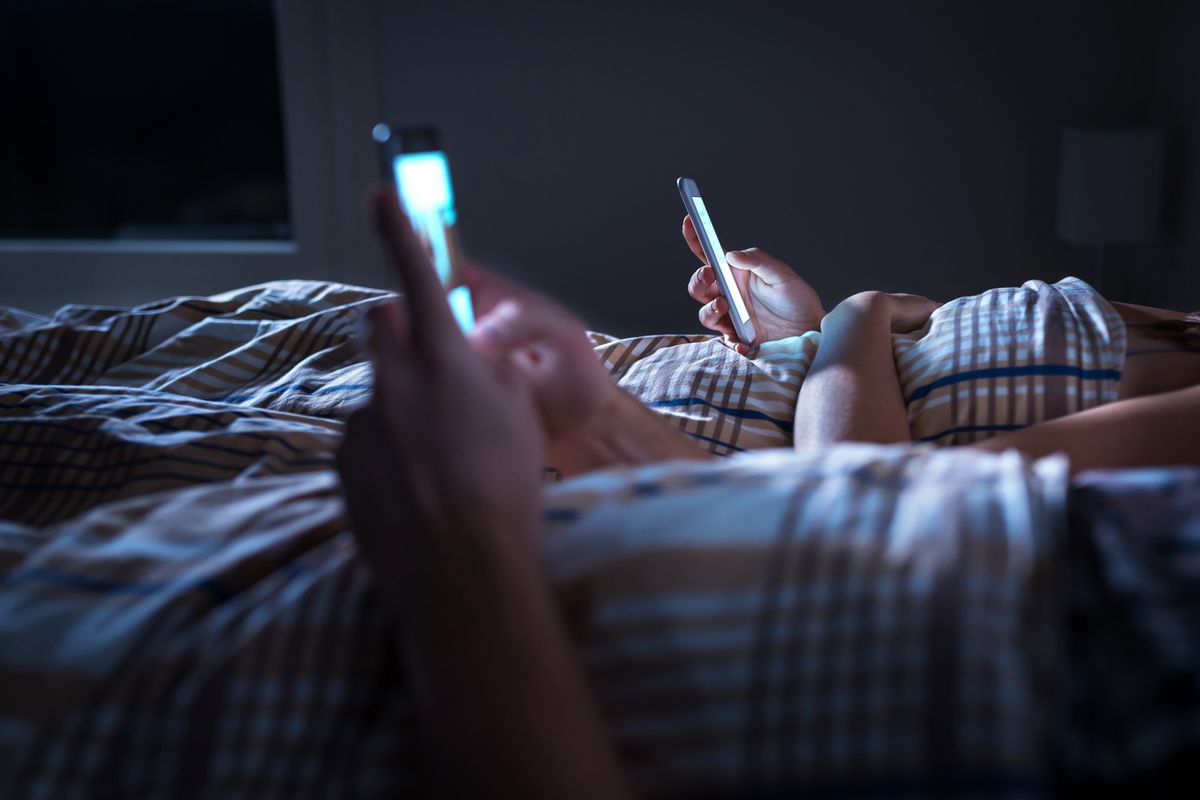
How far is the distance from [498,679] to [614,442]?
1.14ft

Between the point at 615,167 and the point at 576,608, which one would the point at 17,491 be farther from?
the point at 615,167

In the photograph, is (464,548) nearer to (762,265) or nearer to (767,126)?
(762,265)

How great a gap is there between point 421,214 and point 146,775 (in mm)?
300

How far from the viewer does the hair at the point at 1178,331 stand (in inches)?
37.2

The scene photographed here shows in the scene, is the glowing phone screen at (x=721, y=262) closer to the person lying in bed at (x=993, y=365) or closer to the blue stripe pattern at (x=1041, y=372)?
the person lying in bed at (x=993, y=365)

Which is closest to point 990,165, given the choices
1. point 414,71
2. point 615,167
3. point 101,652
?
point 615,167

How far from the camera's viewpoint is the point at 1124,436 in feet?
2.49

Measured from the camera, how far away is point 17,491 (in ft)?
2.54

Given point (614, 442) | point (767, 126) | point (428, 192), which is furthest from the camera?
point (767, 126)

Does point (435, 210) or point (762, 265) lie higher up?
point (435, 210)

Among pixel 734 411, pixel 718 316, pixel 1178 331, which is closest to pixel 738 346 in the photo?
pixel 718 316

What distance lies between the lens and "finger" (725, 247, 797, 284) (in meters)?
1.25

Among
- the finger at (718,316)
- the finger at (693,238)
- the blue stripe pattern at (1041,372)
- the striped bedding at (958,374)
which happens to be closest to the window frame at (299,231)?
the finger at (693,238)

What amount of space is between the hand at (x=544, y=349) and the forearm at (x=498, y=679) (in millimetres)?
212
